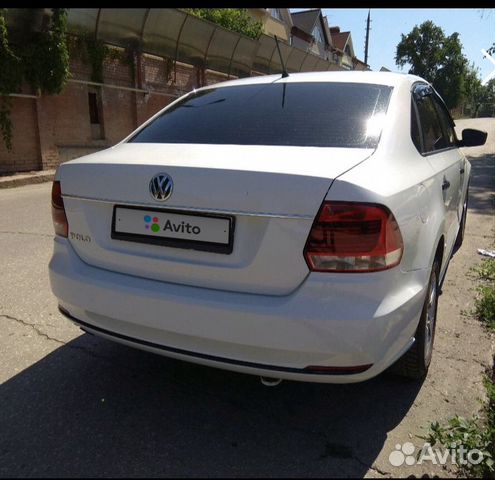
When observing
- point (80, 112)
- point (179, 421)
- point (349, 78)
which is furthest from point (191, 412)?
point (80, 112)

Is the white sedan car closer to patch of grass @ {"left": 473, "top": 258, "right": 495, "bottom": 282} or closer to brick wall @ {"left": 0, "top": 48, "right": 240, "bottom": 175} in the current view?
patch of grass @ {"left": 473, "top": 258, "right": 495, "bottom": 282}

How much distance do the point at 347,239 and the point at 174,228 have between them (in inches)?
29.7

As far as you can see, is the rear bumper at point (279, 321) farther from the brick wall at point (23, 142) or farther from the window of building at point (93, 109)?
the window of building at point (93, 109)

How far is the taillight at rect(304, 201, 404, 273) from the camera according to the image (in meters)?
1.89

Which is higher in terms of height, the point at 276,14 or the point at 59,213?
the point at 276,14

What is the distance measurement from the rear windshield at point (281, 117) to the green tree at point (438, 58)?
64.5 m

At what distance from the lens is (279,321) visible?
1912mm

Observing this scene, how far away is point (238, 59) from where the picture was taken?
21484 mm

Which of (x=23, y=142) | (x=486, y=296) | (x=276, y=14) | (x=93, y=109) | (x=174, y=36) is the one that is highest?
(x=276, y=14)

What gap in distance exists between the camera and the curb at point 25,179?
37.8 ft

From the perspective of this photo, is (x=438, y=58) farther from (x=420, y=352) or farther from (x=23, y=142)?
(x=420, y=352)

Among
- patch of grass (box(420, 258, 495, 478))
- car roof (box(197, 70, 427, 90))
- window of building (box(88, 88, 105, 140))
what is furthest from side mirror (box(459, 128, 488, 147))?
window of building (box(88, 88, 105, 140))

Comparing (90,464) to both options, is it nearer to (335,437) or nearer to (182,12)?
(335,437)

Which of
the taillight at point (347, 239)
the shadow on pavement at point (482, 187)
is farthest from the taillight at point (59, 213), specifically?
the shadow on pavement at point (482, 187)
